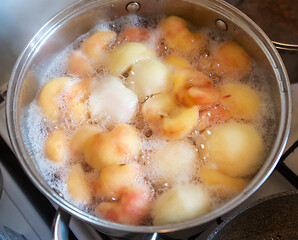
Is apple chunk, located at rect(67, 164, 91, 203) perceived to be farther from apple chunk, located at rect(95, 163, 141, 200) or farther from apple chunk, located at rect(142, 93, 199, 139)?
apple chunk, located at rect(142, 93, 199, 139)

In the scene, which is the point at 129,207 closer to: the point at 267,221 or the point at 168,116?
the point at 168,116

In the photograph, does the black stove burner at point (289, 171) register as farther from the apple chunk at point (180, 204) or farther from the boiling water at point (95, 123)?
the apple chunk at point (180, 204)

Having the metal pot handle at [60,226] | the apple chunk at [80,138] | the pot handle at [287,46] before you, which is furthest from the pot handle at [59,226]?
the pot handle at [287,46]

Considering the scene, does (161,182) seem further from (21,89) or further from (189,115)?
(21,89)

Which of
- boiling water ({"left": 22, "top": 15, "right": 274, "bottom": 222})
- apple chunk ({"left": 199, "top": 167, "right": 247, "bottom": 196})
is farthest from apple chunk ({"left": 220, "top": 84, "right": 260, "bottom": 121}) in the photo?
apple chunk ({"left": 199, "top": 167, "right": 247, "bottom": 196})

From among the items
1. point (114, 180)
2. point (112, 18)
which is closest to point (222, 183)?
point (114, 180)
